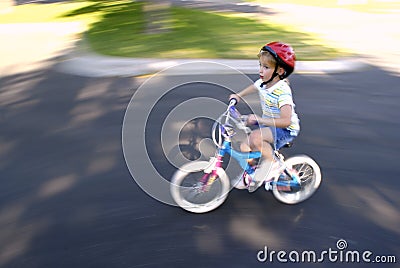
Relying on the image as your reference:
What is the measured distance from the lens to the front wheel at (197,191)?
4.09 meters

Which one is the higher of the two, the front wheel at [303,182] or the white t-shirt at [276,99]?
the white t-shirt at [276,99]

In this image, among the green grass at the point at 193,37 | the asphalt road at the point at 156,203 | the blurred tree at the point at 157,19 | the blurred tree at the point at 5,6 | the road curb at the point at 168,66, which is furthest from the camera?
the blurred tree at the point at 5,6

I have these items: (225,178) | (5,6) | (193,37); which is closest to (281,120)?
(225,178)

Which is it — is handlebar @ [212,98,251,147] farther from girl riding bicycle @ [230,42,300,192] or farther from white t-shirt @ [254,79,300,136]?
white t-shirt @ [254,79,300,136]

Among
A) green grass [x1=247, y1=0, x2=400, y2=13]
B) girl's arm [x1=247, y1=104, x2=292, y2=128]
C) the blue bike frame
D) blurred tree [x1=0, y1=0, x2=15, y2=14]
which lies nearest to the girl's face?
girl's arm [x1=247, y1=104, x2=292, y2=128]

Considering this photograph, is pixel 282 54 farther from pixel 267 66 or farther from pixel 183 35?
pixel 183 35

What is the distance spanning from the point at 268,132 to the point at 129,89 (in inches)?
170

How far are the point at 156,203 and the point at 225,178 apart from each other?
28.2 inches

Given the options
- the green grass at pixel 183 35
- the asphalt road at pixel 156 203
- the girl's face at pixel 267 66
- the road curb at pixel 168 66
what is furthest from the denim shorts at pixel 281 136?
the green grass at pixel 183 35

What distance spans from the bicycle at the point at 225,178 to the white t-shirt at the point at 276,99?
253mm

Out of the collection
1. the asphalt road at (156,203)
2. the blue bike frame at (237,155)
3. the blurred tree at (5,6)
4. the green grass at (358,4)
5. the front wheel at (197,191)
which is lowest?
the green grass at (358,4)

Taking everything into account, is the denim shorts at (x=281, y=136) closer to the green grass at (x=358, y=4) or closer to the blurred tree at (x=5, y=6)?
the green grass at (x=358, y=4)

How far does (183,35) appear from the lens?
12141mm

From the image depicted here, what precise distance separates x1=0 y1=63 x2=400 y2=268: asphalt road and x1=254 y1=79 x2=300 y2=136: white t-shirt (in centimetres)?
81
